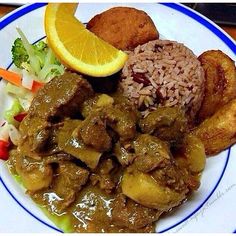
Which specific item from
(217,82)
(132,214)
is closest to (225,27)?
(217,82)

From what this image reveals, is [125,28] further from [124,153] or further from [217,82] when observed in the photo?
[124,153]

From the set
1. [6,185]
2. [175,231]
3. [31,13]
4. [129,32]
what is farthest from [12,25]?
[175,231]

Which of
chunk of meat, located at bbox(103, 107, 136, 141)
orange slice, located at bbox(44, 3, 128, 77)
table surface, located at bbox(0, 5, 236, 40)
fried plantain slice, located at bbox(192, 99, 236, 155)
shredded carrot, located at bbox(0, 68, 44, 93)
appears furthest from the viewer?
table surface, located at bbox(0, 5, 236, 40)

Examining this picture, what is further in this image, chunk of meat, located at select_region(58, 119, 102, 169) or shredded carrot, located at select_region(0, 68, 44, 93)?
shredded carrot, located at select_region(0, 68, 44, 93)

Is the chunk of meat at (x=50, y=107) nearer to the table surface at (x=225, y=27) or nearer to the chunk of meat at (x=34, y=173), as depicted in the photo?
the chunk of meat at (x=34, y=173)

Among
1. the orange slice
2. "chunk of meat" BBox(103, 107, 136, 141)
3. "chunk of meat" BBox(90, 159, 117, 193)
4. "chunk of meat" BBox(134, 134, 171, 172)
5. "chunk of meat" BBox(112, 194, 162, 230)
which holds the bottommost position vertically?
"chunk of meat" BBox(112, 194, 162, 230)

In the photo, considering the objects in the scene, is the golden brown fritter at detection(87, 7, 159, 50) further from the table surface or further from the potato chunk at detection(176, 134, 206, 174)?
the potato chunk at detection(176, 134, 206, 174)

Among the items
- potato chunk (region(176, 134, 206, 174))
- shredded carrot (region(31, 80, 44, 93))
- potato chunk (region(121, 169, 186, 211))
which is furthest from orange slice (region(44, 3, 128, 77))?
potato chunk (region(121, 169, 186, 211))
